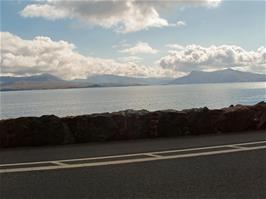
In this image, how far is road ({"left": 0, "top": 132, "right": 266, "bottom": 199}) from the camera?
249 inches

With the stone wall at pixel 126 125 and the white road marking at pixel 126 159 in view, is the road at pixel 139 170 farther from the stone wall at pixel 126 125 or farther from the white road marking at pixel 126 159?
the stone wall at pixel 126 125

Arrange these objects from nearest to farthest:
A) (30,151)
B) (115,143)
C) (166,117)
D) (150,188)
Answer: (150,188), (30,151), (115,143), (166,117)

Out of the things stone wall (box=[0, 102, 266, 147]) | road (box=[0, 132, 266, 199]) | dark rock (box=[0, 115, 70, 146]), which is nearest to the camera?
road (box=[0, 132, 266, 199])

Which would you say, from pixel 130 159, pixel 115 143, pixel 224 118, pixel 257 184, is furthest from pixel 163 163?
pixel 224 118

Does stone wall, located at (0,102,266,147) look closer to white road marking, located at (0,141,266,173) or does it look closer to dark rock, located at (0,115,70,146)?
dark rock, located at (0,115,70,146)

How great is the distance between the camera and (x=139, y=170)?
7617 mm

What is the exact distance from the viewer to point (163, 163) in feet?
26.8

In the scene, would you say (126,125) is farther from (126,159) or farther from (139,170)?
(139,170)

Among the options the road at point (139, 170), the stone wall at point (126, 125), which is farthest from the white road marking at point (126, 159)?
the stone wall at point (126, 125)

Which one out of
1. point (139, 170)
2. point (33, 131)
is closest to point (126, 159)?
point (139, 170)

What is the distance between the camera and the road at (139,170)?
20.7ft

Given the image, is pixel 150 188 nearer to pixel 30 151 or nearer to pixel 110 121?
pixel 30 151

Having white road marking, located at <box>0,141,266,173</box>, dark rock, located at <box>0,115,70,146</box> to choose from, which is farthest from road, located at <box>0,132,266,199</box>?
dark rock, located at <box>0,115,70,146</box>

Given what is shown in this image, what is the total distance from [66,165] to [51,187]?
1.49 metres
